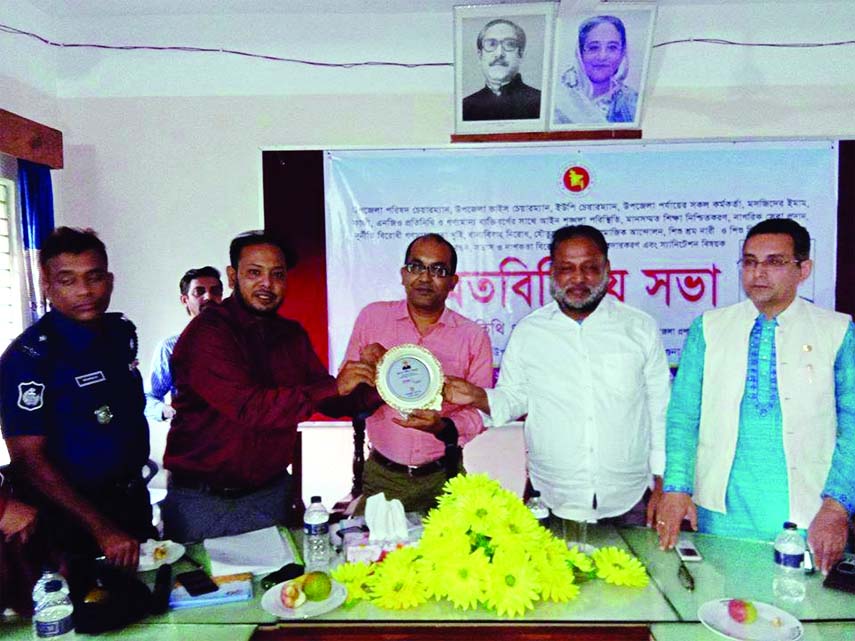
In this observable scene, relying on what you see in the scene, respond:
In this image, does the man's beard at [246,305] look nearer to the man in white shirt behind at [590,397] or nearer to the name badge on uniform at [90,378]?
the name badge on uniform at [90,378]

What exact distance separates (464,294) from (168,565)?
8.28ft

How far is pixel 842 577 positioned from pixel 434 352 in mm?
1848

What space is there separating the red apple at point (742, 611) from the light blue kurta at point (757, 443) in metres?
0.67

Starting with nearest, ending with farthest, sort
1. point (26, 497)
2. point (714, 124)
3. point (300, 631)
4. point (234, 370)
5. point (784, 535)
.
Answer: point (300, 631), point (784, 535), point (26, 497), point (234, 370), point (714, 124)

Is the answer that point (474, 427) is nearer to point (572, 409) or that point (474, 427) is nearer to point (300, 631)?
point (572, 409)

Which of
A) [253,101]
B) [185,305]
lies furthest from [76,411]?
[253,101]

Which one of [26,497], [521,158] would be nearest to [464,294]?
[521,158]

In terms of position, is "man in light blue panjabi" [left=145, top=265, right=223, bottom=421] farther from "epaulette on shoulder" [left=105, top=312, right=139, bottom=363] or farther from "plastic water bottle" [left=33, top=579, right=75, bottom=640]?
"plastic water bottle" [left=33, top=579, right=75, bottom=640]

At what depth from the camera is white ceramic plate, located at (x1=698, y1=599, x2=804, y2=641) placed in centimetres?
164

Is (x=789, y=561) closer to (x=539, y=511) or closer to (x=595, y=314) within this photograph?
(x=539, y=511)

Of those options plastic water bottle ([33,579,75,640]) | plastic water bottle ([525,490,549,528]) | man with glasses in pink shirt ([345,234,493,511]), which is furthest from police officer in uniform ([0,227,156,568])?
plastic water bottle ([525,490,549,528])

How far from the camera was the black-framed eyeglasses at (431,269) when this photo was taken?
3.04 m

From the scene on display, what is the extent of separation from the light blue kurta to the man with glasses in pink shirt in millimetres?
970

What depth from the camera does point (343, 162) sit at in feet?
13.3
